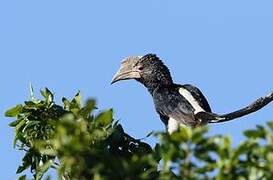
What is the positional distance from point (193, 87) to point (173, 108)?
379 millimetres

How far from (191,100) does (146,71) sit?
1.15 metres

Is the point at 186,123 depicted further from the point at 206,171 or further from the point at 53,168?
the point at 206,171

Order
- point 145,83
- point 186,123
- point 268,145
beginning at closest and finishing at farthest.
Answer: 1. point 268,145
2. point 186,123
3. point 145,83

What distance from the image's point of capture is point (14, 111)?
5457 mm

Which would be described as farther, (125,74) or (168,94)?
(125,74)

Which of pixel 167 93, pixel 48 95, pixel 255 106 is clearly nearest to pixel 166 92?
pixel 167 93

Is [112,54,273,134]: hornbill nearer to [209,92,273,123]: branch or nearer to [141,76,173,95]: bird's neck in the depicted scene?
[141,76,173,95]: bird's neck

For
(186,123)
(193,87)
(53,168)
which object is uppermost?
(193,87)

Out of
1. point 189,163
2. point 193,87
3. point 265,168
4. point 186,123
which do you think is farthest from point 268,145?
point 193,87

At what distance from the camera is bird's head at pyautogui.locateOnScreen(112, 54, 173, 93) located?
30.4 ft

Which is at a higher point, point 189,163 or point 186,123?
point 186,123

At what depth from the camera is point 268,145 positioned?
8.46 feet

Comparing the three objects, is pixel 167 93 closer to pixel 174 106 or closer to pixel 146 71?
pixel 174 106

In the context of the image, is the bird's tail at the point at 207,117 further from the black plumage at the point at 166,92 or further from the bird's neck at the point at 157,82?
the bird's neck at the point at 157,82
